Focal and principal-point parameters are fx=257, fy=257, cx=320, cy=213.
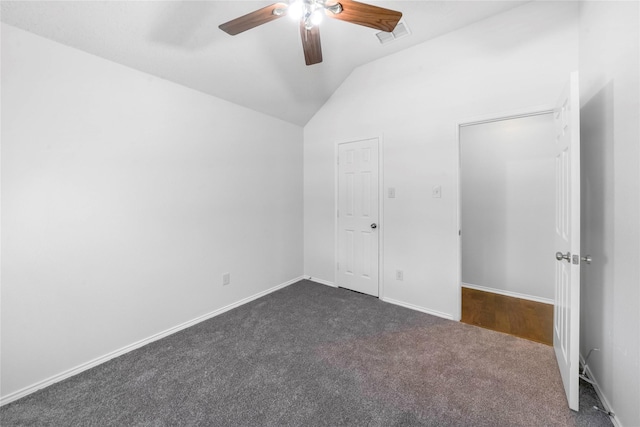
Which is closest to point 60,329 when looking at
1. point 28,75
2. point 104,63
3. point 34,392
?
point 34,392

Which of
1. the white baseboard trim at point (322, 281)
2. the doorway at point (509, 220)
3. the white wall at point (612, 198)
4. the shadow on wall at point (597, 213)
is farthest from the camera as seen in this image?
the white baseboard trim at point (322, 281)

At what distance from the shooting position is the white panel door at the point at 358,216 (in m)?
3.19

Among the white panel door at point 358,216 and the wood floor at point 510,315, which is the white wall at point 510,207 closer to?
the wood floor at point 510,315

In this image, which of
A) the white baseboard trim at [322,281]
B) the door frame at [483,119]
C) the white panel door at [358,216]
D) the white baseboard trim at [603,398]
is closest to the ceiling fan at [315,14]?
the door frame at [483,119]

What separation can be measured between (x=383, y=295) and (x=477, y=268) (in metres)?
1.44

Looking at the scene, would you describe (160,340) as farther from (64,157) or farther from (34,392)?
(64,157)

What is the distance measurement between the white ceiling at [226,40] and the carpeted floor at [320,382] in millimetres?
2384

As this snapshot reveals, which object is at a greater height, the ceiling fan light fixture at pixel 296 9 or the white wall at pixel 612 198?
the ceiling fan light fixture at pixel 296 9

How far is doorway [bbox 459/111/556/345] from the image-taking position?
117 inches

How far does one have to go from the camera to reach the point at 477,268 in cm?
349

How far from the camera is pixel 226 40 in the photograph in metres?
2.19

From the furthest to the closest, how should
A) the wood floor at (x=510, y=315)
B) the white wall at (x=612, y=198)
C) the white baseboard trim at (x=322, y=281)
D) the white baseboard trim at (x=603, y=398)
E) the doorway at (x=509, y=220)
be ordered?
1. the white baseboard trim at (x=322, y=281)
2. the doorway at (x=509, y=220)
3. the wood floor at (x=510, y=315)
4. the white baseboard trim at (x=603, y=398)
5. the white wall at (x=612, y=198)

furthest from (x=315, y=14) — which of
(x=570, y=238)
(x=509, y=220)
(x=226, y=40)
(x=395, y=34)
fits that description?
(x=509, y=220)

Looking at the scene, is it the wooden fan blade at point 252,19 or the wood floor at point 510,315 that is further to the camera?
the wood floor at point 510,315
